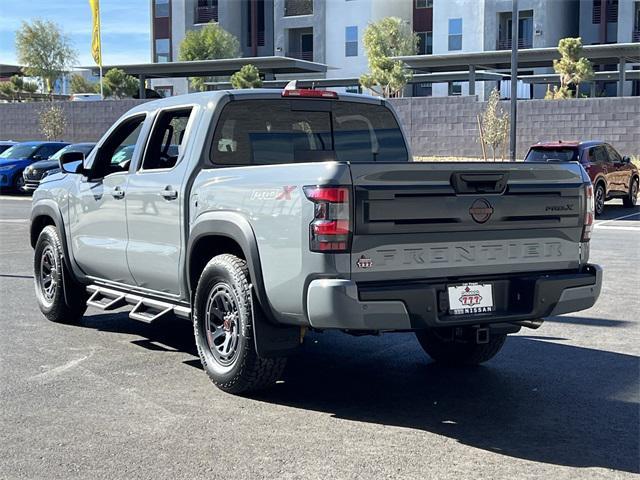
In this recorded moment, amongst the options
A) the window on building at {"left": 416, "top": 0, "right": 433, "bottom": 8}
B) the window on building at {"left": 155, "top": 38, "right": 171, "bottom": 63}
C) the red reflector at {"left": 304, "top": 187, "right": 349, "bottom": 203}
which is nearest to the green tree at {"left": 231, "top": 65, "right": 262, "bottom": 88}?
the window on building at {"left": 416, "top": 0, "right": 433, "bottom": 8}

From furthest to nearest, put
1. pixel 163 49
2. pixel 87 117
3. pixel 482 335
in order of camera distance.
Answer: pixel 163 49, pixel 87 117, pixel 482 335

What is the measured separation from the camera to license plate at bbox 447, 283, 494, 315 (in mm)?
5441

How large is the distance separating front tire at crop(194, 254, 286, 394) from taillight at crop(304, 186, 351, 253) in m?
0.79

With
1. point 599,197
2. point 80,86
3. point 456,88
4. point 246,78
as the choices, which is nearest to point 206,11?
point 80,86

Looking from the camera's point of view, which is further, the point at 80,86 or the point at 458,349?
the point at 80,86

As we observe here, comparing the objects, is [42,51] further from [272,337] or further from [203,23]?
[272,337]

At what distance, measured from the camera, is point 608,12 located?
58.2 m

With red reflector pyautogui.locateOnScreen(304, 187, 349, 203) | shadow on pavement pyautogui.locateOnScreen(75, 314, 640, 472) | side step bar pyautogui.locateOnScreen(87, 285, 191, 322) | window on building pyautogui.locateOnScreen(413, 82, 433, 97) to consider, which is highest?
window on building pyautogui.locateOnScreen(413, 82, 433, 97)

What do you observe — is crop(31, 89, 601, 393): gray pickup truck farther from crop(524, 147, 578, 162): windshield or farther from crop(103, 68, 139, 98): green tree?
crop(103, 68, 139, 98): green tree

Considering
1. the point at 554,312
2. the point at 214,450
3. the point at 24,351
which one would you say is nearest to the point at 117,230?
the point at 24,351

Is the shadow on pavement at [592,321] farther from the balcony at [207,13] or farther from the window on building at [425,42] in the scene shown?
the balcony at [207,13]

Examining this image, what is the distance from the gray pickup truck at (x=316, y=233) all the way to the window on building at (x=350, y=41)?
5750cm

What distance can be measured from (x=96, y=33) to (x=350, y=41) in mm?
25451

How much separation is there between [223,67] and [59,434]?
158 feet
